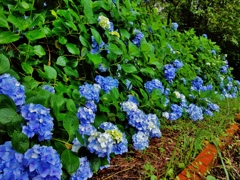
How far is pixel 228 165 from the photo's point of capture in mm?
1674

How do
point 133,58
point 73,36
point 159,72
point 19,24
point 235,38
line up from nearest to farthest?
point 19,24
point 73,36
point 133,58
point 159,72
point 235,38

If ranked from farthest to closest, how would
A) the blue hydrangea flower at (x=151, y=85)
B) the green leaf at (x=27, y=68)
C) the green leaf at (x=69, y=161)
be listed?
the blue hydrangea flower at (x=151, y=85), the green leaf at (x=27, y=68), the green leaf at (x=69, y=161)

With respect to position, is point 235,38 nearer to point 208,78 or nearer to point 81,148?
point 208,78

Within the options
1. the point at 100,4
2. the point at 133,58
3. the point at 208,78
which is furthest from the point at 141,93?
the point at 208,78

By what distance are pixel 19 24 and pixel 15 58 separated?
0.60 feet

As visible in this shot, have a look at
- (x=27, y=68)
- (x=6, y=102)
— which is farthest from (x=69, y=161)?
(x=27, y=68)

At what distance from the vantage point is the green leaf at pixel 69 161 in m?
0.98

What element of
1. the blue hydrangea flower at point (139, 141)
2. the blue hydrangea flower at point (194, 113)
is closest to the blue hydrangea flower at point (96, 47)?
the blue hydrangea flower at point (139, 141)

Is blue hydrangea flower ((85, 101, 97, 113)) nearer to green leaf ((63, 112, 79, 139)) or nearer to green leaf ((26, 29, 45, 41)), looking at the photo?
green leaf ((63, 112, 79, 139))

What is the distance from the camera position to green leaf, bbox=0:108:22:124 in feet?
2.91

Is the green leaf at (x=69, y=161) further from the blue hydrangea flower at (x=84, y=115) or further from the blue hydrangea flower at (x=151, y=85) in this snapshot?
the blue hydrangea flower at (x=151, y=85)

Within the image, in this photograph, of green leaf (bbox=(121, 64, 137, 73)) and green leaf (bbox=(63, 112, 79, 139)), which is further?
green leaf (bbox=(121, 64, 137, 73))

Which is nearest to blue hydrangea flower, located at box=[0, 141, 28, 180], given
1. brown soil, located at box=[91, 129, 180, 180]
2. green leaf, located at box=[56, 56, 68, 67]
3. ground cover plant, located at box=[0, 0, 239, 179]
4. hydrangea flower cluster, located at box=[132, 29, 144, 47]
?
ground cover plant, located at box=[0, 0, 239, 179]

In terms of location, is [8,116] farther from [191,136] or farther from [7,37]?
[191,136]
